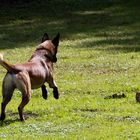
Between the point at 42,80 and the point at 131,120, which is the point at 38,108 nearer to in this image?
the point at 42,80

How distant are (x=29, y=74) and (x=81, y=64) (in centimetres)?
950

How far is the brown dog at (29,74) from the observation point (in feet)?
36.9

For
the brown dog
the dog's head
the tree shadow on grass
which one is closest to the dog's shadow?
the brown dog

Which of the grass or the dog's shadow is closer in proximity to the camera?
the grass

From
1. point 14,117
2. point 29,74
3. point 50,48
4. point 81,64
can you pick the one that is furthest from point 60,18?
point 29,74

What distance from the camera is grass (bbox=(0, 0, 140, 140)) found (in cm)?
1090

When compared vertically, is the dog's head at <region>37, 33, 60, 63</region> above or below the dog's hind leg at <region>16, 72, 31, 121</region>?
above

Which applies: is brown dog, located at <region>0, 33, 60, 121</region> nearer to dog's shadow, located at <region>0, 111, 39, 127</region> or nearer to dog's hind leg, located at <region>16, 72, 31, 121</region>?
dog's hind leg, located at <region>16, 72, 31, 121</region>

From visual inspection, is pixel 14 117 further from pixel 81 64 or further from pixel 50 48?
pixel 81 64

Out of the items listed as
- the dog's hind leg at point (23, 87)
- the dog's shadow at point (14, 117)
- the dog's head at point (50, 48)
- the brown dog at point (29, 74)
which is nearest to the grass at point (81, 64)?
the dog's shadow at point (14, 117)

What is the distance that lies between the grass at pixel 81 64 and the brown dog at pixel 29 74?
45 centimetres

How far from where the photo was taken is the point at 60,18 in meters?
35.0

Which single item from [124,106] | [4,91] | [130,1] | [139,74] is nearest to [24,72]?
[4,91]

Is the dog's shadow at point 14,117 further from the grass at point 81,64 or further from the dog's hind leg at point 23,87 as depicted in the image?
the dog's hind leg at point 23,87
